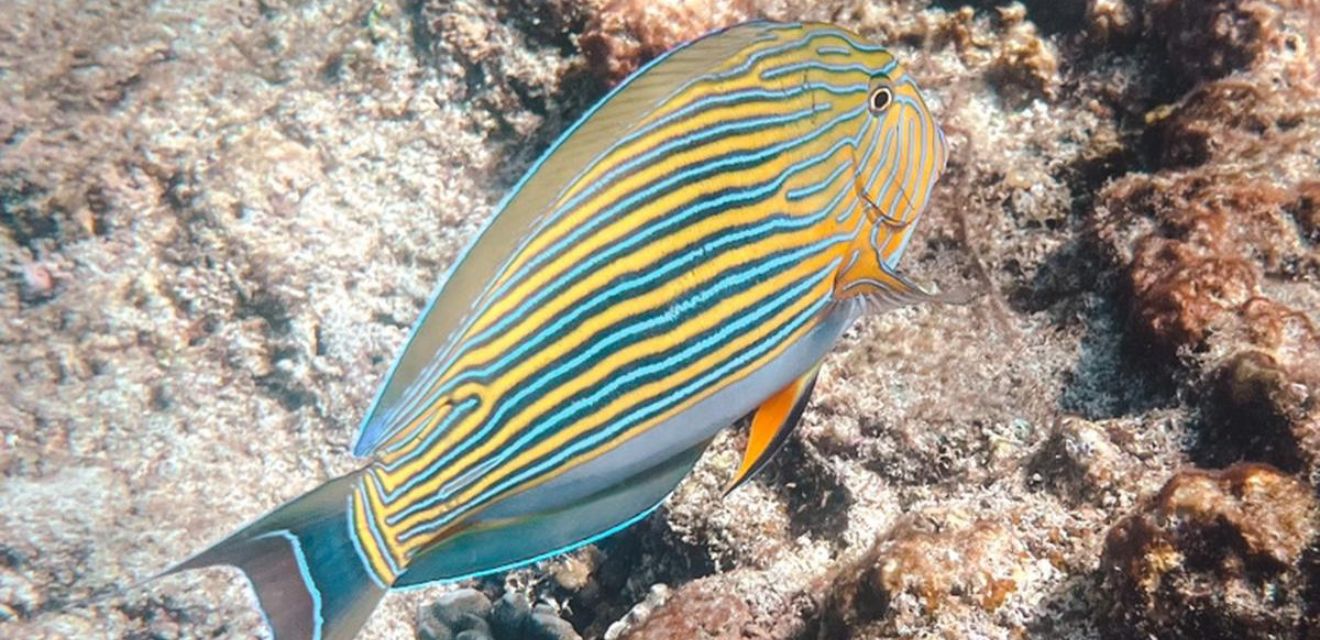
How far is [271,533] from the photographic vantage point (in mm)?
1486

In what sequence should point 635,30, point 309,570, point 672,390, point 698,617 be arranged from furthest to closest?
point 635,30 → point 698,617 → point 672,390 → point 309,570

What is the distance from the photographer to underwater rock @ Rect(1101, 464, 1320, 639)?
177 cm

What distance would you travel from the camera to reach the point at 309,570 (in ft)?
4.96

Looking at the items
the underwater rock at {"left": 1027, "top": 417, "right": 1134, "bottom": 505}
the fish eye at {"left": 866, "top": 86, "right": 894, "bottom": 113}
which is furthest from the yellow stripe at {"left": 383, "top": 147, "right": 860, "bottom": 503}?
the underwater rock at {"left": 1027, "top": 417, "right": 1134, "bottom": 505}

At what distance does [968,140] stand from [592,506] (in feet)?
9.22

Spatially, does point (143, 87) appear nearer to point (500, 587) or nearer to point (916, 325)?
point (500, 587)


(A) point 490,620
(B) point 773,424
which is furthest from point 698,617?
(A) point 490,620

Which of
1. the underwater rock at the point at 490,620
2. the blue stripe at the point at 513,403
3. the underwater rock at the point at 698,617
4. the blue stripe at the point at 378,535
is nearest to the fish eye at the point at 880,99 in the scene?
the blue stripe at the point at 513,403

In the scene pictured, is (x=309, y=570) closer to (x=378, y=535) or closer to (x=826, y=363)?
(x=378, y=535)

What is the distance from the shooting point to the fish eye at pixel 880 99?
1.81 metres

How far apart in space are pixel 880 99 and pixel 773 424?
773 mm

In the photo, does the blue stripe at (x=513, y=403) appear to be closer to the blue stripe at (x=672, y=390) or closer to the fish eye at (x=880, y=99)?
the blue stripe at (x=672, y=390)

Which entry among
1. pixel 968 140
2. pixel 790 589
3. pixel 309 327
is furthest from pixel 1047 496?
pixel 309 327

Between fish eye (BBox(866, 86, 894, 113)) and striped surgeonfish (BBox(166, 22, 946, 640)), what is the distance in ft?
0.15
